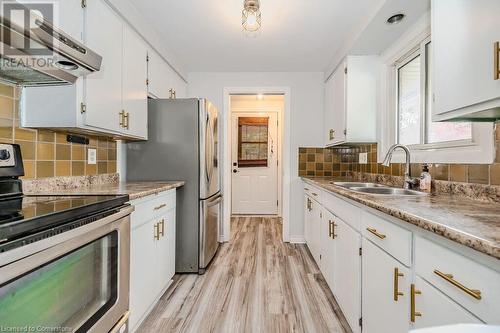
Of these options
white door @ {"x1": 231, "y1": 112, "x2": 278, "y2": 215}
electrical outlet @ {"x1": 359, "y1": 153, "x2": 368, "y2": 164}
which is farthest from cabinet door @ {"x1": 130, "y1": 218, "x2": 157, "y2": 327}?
white door @ {"x1": 231, "y1": 112, "x2": 278, "y2": 215}

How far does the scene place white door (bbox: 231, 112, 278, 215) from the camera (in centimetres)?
512

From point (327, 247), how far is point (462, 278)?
1466mm

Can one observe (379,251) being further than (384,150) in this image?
No

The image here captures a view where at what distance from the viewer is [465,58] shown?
1.00m

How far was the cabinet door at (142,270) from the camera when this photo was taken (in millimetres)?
1523

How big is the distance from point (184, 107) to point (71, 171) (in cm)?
110

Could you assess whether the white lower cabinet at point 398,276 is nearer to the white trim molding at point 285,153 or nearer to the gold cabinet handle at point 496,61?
the gold cabinet handle at point 496,61

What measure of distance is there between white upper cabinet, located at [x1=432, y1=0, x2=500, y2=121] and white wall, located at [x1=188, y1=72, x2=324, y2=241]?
227 centimetres

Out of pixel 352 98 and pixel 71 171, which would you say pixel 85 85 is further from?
pixel 352 98

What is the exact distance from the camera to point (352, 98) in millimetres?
2588

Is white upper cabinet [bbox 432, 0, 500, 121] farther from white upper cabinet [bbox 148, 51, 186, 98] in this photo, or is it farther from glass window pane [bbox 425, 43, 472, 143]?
white upper cabinet [bbox 148, 51, 186, 98]

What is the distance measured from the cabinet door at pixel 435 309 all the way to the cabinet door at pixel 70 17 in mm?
1965

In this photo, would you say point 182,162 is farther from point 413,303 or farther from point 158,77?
point 413,303

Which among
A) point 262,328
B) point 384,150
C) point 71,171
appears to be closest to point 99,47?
point 71,171
